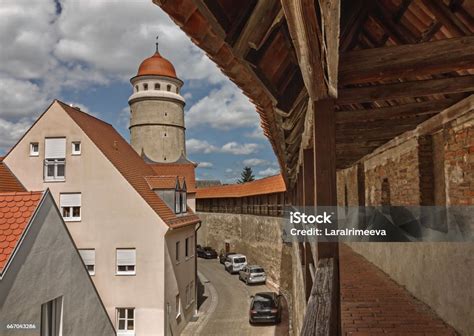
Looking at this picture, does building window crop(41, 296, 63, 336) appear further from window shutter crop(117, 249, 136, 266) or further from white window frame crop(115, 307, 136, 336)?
white window frame crop(115, 307, 136, 336)

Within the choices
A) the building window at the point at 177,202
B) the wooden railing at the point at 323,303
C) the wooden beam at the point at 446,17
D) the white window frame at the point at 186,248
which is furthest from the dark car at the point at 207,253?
the wooden beam at the point at 446,17

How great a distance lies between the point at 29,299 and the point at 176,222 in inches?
404

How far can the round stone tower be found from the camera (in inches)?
1414

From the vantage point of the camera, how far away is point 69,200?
1669 cm

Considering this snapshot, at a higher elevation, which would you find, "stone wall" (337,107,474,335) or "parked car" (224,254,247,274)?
"stone wall" (337,107,474,335)

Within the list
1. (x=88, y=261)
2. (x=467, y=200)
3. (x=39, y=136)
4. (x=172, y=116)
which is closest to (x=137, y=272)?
(x=88, y=261)

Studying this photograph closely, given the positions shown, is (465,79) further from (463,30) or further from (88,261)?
(88,261)

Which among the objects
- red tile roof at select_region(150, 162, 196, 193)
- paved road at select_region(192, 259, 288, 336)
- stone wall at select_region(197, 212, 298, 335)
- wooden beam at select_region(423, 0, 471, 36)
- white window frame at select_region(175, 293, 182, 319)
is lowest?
paved road at select_region(192, 259, 288, 336)

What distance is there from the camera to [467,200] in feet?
15.4

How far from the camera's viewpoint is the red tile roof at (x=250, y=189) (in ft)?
81.6

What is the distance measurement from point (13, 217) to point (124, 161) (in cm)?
1104

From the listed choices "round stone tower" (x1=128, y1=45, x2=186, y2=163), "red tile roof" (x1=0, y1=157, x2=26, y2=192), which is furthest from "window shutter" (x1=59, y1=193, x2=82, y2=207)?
"round stone tower" (x1=128, y1=45, x2=186, y2=163)

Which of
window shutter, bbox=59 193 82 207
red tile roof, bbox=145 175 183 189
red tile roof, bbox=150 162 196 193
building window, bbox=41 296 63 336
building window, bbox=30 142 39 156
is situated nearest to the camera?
building window, bbox=41 296 63 336

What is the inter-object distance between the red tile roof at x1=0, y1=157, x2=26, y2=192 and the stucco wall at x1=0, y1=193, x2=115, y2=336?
25.5 ft
